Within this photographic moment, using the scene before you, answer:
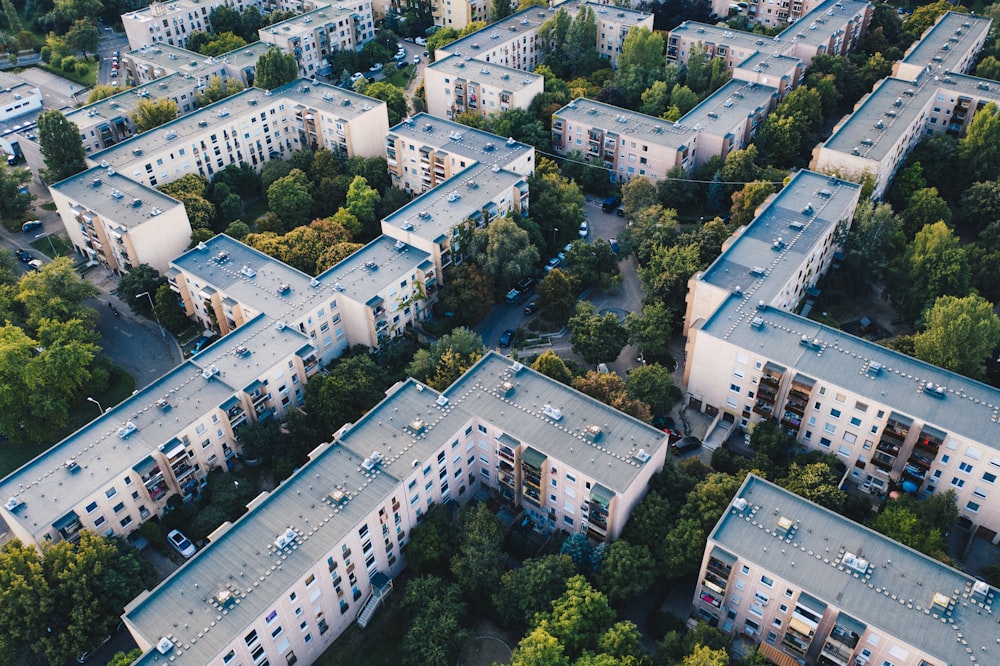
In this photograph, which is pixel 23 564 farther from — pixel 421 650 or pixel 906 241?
pixel 906 241

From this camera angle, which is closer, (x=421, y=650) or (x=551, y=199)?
(x=421, y=650)

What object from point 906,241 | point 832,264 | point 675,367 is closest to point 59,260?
point 675,367

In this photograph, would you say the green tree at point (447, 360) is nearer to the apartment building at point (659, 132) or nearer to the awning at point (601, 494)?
the awning at point (601, 494)

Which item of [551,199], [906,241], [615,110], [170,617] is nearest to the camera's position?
[170,617]

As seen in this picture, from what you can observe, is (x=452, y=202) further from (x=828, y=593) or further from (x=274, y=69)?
(x=828, y=593)

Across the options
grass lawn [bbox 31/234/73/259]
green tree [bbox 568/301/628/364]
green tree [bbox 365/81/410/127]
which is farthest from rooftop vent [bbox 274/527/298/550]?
green tree [bbox 365/81/410/127]

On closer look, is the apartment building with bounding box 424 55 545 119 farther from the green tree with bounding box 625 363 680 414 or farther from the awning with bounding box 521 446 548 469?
the awning with bounding box 521 446 548 469

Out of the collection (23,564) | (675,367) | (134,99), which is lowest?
(675,367)
